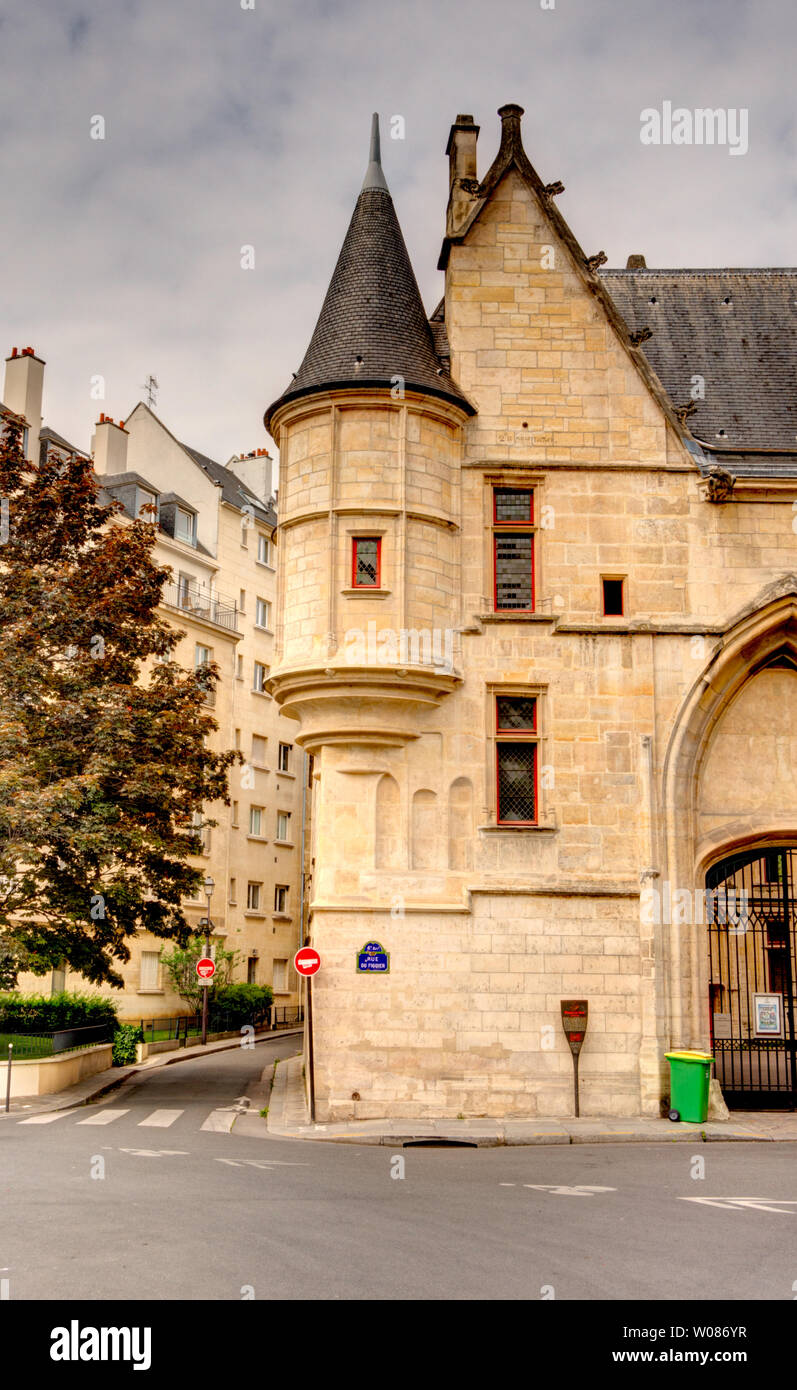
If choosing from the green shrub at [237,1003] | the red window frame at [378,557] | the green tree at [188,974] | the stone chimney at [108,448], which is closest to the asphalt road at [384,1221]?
the red window frame at [378,557]

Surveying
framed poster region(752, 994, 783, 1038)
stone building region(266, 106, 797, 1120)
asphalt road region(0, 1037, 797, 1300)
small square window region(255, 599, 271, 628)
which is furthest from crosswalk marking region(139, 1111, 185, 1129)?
small square window region(255, 599, 271, 628)

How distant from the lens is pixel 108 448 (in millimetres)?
47375

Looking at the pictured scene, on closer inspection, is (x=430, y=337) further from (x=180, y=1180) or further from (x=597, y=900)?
(x=180, y=1180)

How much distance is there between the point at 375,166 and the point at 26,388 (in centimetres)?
2178

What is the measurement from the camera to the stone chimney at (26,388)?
41.2 meters

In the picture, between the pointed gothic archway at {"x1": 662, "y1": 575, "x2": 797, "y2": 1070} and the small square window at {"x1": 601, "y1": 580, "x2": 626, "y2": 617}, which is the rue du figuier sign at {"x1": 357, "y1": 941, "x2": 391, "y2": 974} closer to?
the pointed gothic archway at {"x1": 662, "y1": 575, "x2": 797, "y2": 1070}

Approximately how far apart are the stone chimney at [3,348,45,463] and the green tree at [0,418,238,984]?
613 inches

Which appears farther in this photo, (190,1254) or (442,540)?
(442,540)

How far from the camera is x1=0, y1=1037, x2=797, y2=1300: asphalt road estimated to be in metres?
7.50

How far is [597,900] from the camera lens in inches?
775

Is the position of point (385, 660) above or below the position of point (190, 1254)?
above

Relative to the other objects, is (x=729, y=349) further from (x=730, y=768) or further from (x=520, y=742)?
(x=520, y=742)
